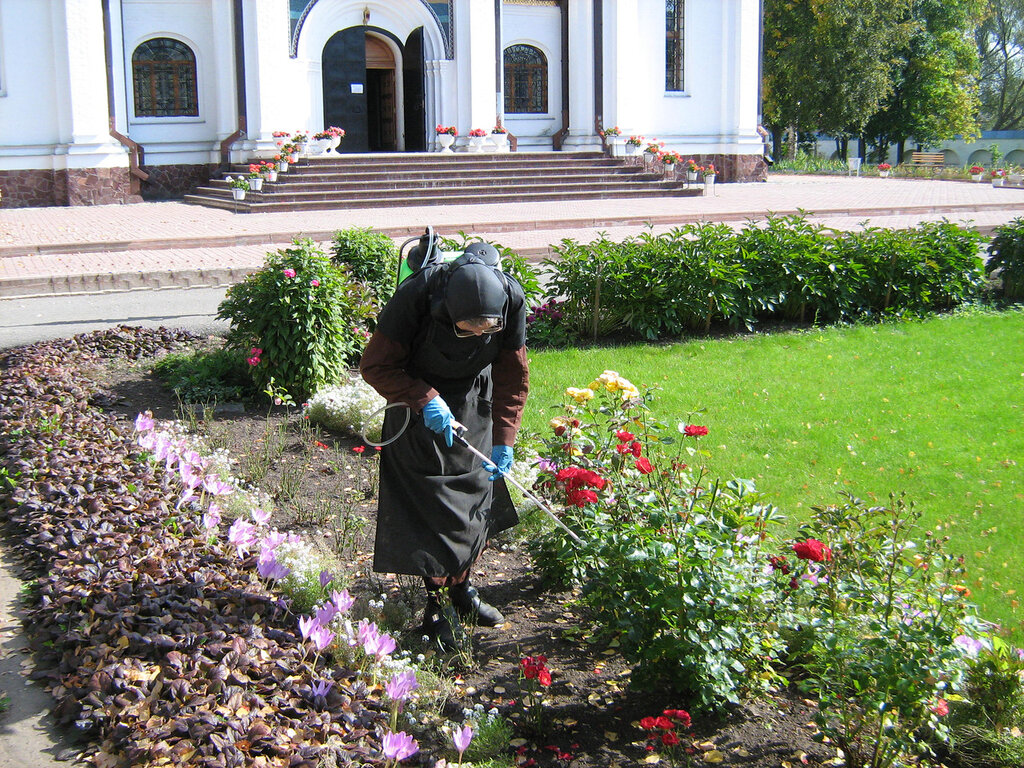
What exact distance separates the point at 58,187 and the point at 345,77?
7.45 metres

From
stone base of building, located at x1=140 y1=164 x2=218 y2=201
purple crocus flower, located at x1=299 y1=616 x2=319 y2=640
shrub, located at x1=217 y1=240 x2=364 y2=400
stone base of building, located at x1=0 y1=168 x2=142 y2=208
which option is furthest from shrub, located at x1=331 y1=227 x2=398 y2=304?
stone base of building, located at x1=140 y1=164 x2=218 y2=201

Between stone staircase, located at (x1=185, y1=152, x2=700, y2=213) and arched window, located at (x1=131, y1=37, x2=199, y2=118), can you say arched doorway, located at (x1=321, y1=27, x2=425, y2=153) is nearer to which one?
stone staircase, located at (x1=185, y1=152, x2=700, y2=213)

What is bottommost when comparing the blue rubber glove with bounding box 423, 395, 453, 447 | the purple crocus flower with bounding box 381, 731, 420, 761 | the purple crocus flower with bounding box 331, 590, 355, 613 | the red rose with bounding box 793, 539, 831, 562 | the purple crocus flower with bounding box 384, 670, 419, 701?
the purple crocus flower with bounding box 381, 731, 420, 761

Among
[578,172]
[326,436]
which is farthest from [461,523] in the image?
[578,172]

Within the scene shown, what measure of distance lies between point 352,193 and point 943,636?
761 inches

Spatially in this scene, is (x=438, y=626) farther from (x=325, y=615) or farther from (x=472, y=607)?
(x=325, y=615)

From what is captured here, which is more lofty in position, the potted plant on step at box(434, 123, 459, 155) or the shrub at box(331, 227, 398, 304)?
the potted plant on step at box(434, 123, 459, 155)

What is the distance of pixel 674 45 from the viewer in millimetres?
28438

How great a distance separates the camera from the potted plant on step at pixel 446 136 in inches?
964

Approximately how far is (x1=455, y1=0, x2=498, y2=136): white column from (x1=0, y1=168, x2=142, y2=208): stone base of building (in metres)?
8.68

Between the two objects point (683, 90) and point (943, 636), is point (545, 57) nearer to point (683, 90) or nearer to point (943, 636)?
point (683, 90)

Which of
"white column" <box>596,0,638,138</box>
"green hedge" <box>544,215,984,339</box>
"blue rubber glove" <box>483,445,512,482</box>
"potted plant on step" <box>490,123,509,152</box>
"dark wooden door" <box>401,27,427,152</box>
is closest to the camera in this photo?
"blue rubber glove" <box>483,445,512,482</box>

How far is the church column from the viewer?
847 inches

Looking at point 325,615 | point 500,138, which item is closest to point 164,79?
point 500,138
